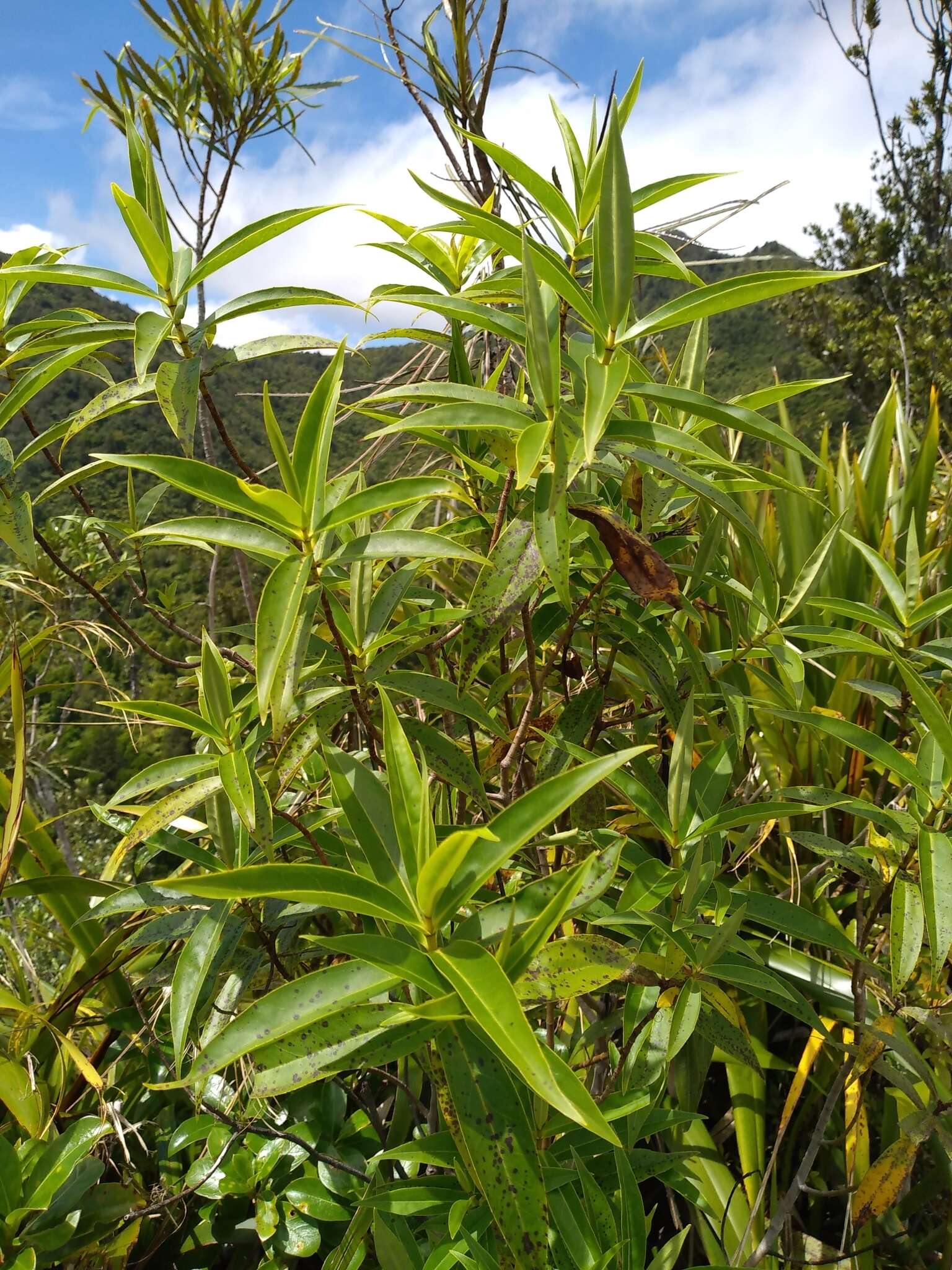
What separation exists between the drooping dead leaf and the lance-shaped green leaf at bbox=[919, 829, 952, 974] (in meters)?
0.35

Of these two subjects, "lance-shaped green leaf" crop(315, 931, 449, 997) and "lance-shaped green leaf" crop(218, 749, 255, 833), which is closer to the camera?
"lance-shaped green leaf" crop(315, 931, 449, 997)

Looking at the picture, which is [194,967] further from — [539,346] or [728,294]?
[728,294]

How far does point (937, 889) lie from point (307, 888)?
59 cm

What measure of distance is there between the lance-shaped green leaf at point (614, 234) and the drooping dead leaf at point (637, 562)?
16 cm

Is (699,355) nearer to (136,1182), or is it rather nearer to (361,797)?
(361,797)

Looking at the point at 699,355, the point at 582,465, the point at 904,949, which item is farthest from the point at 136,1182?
the point at 699,355

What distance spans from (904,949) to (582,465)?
582 millimetres

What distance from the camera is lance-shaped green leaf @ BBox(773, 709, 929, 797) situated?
82 cm

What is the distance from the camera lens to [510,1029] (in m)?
0.41

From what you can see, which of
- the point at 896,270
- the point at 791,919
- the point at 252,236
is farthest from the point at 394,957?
the point at 896,270

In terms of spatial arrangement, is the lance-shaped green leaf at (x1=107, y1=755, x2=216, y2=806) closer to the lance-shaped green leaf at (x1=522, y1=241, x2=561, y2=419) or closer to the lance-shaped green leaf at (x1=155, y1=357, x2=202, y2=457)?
the lance-shaped green leaf at (x1=155, y1=357, x2=202, y2=457)

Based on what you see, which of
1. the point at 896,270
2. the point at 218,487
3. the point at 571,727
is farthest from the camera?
the point at 896,270

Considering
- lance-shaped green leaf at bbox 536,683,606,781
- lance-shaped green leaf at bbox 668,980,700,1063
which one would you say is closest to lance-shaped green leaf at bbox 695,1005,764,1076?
lance-shaped green leaf at bbox 668,980,700,1063

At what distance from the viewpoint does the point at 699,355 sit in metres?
0.90
